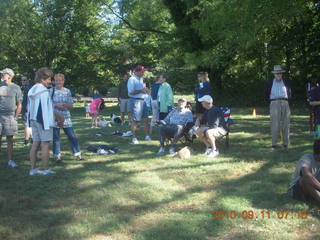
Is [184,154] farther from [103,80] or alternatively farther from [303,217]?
[103,80]

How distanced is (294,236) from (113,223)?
185 centimetres

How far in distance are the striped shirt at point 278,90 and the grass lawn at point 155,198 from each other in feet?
3.63

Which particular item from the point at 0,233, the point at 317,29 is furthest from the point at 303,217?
the point at 317,29

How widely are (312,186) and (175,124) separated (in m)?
4.13

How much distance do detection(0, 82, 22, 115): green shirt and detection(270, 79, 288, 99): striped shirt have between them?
4.96m

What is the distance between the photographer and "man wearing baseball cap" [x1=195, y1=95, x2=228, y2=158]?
764cm

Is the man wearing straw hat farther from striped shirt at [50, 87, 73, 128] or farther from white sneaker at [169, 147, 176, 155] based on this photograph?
striped shirt at [50, 87, 73, 128]

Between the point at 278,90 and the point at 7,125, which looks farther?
the point at 278,90

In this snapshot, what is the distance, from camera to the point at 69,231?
13.1ft

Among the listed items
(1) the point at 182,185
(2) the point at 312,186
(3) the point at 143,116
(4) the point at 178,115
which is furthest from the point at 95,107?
(2) the point at 312,186

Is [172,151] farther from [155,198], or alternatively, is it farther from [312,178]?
[312,178]

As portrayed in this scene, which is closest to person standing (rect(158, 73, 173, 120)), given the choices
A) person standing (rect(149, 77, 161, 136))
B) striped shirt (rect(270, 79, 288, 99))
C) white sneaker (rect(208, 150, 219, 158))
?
person standing (rect(149, 77, 161, 136))

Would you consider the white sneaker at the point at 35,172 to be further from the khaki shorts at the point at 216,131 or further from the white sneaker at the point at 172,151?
the khaki shorts at the point at 216,131

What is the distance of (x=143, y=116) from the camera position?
9188 mm
